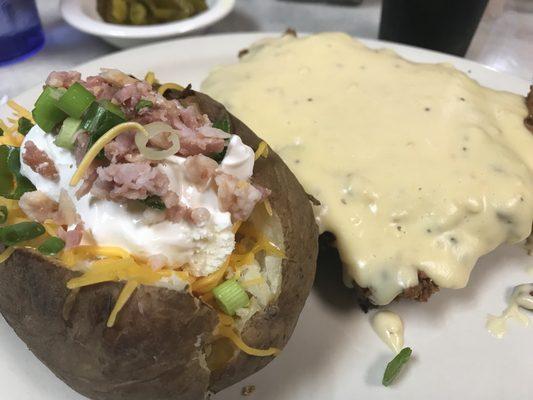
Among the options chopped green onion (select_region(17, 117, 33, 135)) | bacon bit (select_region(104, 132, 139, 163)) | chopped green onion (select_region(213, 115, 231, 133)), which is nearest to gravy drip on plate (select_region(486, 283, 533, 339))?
chopped green onion (select_region(213, 115, 231, 133))

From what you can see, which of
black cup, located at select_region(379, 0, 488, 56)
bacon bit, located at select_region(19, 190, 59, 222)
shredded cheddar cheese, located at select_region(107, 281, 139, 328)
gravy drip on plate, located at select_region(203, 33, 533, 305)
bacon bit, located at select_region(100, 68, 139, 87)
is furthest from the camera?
black cup, located at select_region(379, 0, 488, 56)

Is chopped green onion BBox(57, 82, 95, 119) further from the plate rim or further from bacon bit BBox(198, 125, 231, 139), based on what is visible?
the plate rim

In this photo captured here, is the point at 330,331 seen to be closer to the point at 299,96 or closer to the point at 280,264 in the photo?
the point at 280,264

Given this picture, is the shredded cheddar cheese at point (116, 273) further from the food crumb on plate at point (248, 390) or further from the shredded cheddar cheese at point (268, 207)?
the food crumb on plate at point (248, 390)

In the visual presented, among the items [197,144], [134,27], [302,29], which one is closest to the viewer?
[197,144]

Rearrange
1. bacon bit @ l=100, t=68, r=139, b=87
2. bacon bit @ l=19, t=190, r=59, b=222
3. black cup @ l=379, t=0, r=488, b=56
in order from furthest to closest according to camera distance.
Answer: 1. black cup @ l=379, t=0, r=488, b=56
2. bacon bit @ l=100, t=68, r=139, b=87
3. bacon bit @ l=19, t=190, r=59, b=222

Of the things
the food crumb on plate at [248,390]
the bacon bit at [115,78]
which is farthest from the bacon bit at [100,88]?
the food crumb on plate at [248,390]

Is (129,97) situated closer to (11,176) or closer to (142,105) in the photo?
(142,105)

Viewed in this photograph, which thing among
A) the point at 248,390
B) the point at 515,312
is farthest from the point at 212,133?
the point at 515,312
